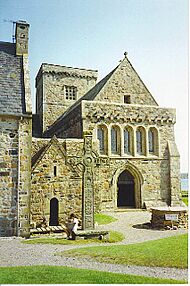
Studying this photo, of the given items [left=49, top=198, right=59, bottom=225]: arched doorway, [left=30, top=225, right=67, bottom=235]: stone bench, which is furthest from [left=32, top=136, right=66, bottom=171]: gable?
[left=30, top=225, right=67, bottom=235]: stone bench

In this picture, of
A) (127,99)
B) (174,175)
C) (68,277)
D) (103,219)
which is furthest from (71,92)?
(68,277)

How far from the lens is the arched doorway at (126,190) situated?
2267 centimetres

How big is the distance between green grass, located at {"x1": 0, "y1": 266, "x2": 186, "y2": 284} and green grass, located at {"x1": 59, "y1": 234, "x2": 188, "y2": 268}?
3.37ft

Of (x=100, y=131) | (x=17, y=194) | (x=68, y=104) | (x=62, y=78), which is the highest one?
(x=62, y=78)

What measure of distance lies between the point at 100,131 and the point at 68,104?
11.8m

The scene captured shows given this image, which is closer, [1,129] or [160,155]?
[1,129]

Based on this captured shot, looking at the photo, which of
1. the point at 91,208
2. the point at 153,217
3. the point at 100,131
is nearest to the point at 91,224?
the point at 91,208

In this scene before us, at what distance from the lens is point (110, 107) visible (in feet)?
71.0

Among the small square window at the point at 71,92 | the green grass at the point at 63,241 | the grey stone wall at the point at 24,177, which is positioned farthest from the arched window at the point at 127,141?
the small square window at the point at 71,92

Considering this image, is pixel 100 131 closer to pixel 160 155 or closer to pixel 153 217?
pixel 160 155

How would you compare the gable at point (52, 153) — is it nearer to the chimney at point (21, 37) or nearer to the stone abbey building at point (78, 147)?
the stone abbey building at point (78, 147)

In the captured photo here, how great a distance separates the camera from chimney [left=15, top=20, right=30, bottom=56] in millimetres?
15836

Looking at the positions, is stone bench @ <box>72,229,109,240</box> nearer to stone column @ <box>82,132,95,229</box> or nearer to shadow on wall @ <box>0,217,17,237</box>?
stone column @ <box>82,132,95,229</box>

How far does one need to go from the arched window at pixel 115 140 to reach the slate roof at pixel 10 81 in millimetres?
8916
